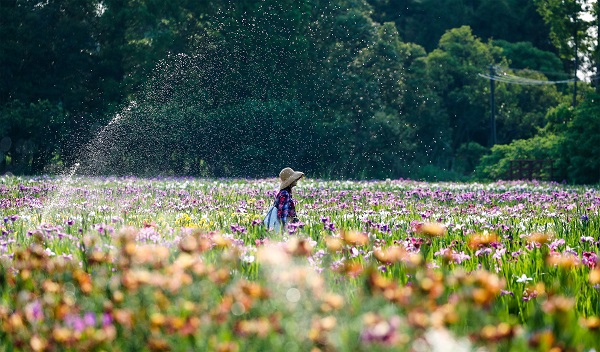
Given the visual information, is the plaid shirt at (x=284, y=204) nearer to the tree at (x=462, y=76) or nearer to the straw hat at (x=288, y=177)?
the straw hat at (x=288, y=177)

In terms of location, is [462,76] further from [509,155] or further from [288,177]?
[288,177]

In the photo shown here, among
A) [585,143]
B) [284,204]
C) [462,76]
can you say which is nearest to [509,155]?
[585,143]

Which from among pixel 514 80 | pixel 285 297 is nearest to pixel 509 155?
pixel 514 80

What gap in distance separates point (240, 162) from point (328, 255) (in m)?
27.9

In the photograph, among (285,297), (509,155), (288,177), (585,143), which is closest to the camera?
(285,297)

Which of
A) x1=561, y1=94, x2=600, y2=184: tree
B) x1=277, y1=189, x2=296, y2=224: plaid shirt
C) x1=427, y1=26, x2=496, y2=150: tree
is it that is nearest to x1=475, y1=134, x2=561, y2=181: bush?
x1=561, y1=94, x2=600, y2=184: tree

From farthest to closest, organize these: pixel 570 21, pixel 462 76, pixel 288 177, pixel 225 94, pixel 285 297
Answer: pixel 462 76
pixel 570 21
pixel 225 94
pixel 288 177
pixel 285 297

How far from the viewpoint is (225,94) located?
35.4 metres

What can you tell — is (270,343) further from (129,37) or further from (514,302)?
(129,37)

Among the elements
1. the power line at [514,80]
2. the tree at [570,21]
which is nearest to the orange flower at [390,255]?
the tree at [570,21]

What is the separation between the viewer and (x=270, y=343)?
10.1ft

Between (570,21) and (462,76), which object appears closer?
(570,21)

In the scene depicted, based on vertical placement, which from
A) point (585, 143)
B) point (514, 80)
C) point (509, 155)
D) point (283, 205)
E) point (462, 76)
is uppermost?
point (462, 76)

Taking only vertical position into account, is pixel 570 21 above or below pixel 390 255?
above
